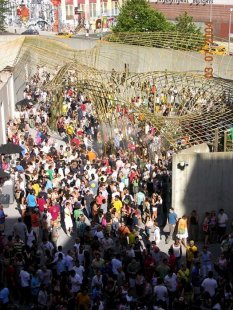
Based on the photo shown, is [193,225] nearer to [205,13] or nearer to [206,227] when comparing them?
[206,227]

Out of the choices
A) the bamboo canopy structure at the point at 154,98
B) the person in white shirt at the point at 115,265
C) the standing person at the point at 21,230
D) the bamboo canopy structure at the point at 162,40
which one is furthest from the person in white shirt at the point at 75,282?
the bamboo canopy structure at the point at 162,40

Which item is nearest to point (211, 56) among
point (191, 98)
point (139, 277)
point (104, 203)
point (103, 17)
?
point (191, 98)

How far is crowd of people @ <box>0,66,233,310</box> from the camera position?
1445 centimetres

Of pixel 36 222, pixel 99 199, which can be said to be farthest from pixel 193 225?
pixel 36 222

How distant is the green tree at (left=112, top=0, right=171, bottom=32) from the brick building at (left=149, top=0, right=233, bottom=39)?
15599 millimetres

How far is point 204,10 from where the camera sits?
7400 centimetres

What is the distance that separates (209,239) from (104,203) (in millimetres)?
3299

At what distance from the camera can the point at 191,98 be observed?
91.0 feet

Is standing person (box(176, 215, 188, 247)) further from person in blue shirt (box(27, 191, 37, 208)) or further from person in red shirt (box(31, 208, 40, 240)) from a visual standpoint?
person in blue shirt (box(27, 191, 37, 208))

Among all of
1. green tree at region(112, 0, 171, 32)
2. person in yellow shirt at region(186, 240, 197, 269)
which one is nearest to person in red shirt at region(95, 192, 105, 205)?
person in yellow shirt at region(186, 240, 197, 269)

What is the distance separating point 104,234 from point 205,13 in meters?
59.7

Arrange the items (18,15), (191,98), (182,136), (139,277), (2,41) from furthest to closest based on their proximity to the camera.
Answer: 1. (18,15)
2. (2,41)
3. (191,98)
4. (182,136)
5. (139,277)

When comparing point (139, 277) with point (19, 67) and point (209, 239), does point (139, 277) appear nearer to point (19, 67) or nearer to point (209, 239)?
point (209, 239)

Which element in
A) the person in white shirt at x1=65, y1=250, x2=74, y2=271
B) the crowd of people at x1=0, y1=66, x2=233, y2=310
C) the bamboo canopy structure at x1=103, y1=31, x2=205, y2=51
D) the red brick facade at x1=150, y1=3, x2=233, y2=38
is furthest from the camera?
the red brick facade at x1=150, y1=3, x2=233, y2=38
